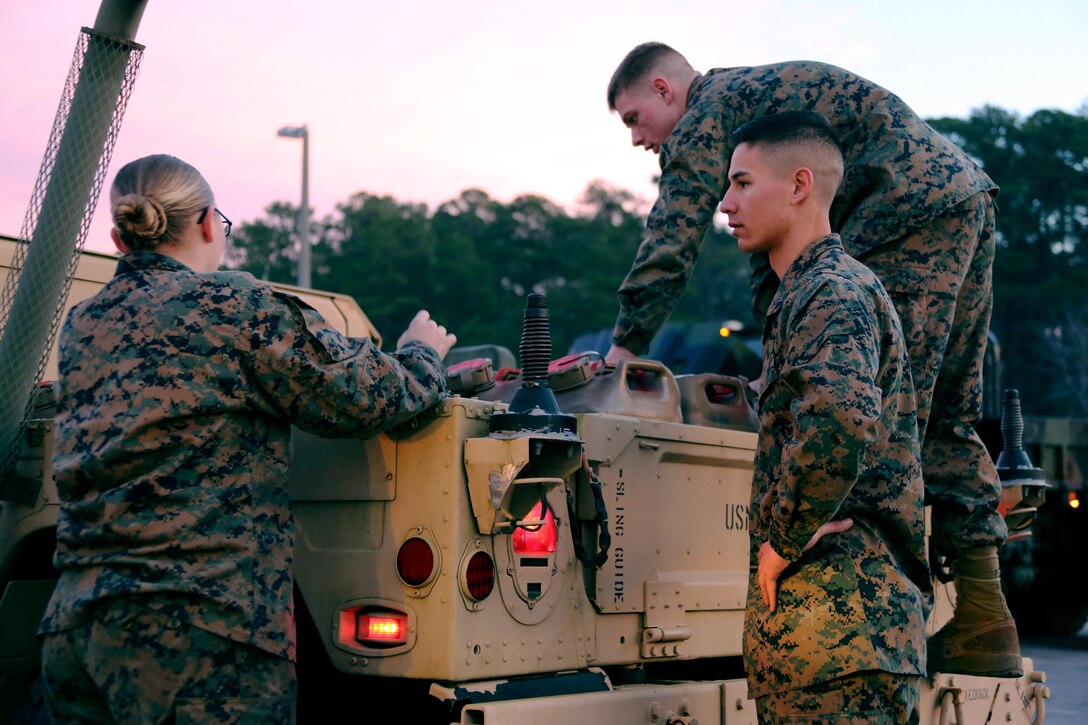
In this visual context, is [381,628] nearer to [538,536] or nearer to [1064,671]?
[538,536]

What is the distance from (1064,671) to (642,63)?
7.25 meters

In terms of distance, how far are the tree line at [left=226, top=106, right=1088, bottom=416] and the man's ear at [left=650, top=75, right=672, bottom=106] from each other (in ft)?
101

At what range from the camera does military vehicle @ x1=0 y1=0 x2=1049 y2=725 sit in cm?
324

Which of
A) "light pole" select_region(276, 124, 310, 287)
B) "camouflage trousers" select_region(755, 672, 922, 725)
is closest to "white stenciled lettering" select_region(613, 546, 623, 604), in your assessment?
"camouflage trousers" select_region(755, 672, 922, 725)

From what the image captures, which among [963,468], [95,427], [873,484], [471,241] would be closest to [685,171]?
[963,468]

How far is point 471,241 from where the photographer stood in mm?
48188

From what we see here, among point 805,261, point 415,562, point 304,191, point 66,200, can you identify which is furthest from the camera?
point 304,191

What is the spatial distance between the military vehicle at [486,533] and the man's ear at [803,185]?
67 cm

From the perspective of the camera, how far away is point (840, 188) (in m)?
4.18

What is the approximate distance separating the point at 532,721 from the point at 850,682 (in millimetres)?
783

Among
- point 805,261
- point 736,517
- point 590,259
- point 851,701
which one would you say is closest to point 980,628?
point 736,517

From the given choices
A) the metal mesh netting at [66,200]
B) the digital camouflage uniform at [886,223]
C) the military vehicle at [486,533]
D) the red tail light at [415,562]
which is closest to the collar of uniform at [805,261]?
the military vehicle at [486,533]

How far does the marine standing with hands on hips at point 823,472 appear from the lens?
110 inches

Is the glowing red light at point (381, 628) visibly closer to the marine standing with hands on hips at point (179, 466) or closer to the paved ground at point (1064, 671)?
the marine standing with hands on hips at point (179, 466)
